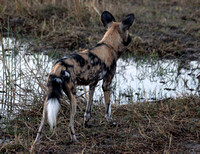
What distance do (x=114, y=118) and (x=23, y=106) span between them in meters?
0.94

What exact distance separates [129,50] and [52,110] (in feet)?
12.5

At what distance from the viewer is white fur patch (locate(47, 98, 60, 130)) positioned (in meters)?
2.51

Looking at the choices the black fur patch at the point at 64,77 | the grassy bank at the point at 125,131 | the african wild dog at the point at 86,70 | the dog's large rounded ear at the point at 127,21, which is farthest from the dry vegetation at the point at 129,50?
the dog's large rounded ear at the point at 127,21

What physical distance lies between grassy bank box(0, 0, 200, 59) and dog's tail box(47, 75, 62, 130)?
3.32m

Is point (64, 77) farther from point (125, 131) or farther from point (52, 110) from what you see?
point (125, 131)

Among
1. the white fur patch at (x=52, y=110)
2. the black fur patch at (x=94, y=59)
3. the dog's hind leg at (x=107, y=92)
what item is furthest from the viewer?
the dog's hind leg at (x=107, y=92)

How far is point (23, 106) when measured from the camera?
379 cm

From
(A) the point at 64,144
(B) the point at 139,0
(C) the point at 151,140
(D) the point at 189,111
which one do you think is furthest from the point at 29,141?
(B) the point at 139,0

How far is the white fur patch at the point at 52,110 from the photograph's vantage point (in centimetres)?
251

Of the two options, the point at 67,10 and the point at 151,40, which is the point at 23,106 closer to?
the point at 151,40

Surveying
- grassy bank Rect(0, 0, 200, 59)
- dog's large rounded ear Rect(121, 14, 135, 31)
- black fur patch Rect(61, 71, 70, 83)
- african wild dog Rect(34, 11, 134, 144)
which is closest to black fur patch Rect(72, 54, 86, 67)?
african wild dog Rect(34, 11, 134, 144)

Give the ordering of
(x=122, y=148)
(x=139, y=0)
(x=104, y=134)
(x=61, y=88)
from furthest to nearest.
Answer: (x=139, y=0)
(x=104, y=134)
(x=122, y=148)
(x=61, y=88)

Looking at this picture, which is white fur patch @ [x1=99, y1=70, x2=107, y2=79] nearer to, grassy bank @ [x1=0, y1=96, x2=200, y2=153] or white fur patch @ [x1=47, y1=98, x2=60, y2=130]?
grassy bank @ [x1=0, y1=96, x2=200, y2=153]

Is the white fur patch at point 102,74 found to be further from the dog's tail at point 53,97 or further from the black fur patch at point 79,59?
the dog's tail at point 53,97
